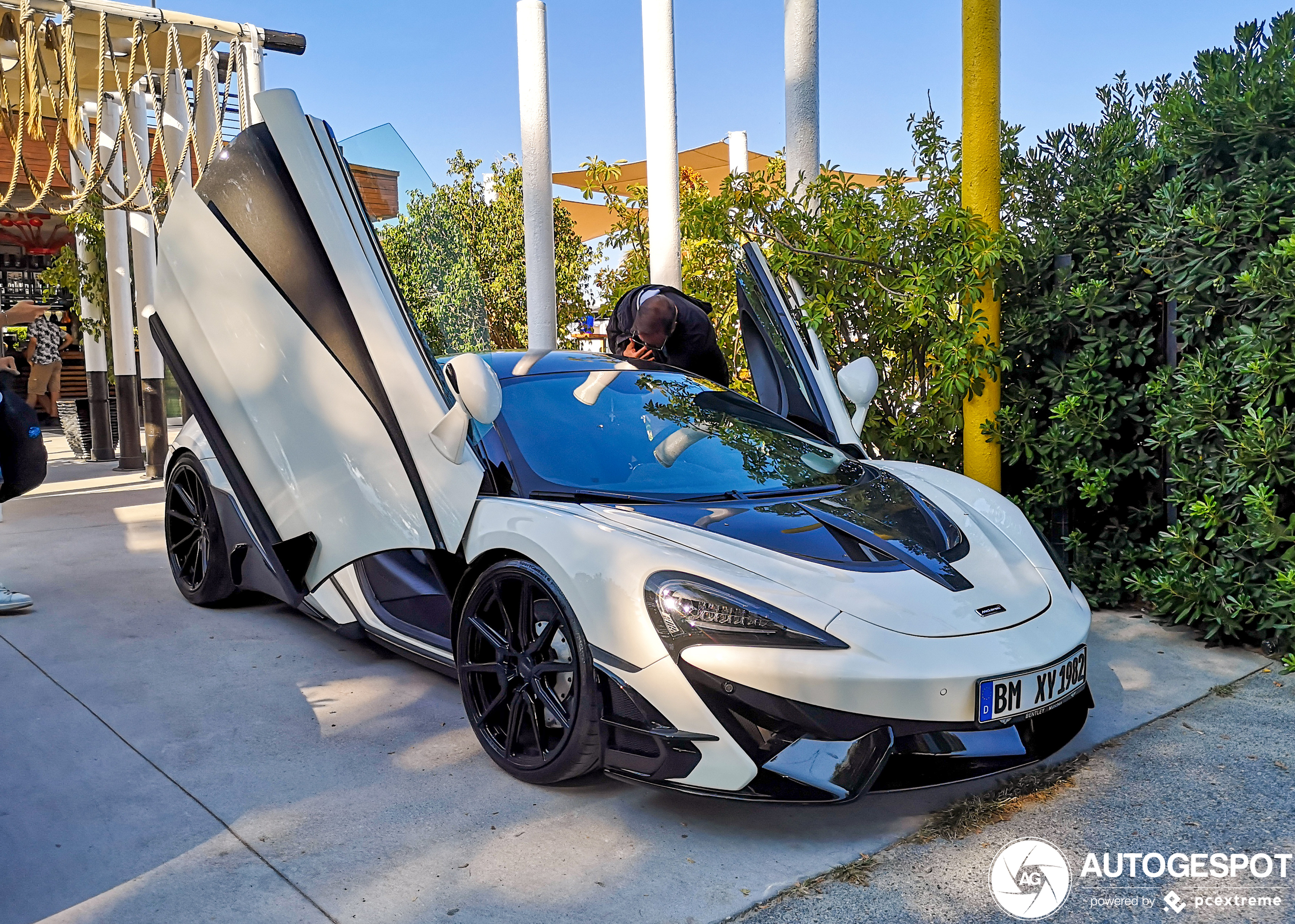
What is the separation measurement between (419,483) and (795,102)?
4.15 meters

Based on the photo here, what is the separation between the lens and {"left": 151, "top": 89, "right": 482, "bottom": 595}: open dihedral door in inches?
135

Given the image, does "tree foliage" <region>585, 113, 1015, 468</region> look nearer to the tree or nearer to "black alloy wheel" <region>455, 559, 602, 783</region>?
"black alloy wheel" <region>455, 559, 602, 783</region>

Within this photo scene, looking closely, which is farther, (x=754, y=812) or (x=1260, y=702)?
(x=1260, y=702)

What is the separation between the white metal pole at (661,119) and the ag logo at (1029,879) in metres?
5.20

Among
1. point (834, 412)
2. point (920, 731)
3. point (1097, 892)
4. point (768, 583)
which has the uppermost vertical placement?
point (834, 412)

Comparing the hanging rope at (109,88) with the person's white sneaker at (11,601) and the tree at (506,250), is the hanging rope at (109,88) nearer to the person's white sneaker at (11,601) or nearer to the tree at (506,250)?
the person's white sneaker at (11,601)

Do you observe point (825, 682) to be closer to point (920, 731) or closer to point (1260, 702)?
point (920, 731)

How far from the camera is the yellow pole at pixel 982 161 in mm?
4746

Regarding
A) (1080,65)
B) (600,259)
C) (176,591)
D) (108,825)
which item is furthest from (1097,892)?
(600,259)

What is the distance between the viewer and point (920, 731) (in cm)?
250

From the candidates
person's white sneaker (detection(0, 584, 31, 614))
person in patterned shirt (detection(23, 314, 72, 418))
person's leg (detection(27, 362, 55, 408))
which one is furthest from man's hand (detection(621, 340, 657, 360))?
person's leg (detection(27, 362, 55, 408))

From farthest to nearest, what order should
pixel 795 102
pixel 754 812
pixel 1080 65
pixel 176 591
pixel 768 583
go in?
pixel 795 102 → pixel 1080 65 → pixel 176 591 → pixel 754 812 → pixel 768 583

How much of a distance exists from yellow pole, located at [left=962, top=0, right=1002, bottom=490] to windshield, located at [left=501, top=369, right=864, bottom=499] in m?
1.42

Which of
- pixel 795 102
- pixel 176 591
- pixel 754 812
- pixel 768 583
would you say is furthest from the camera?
pixel 795 102
